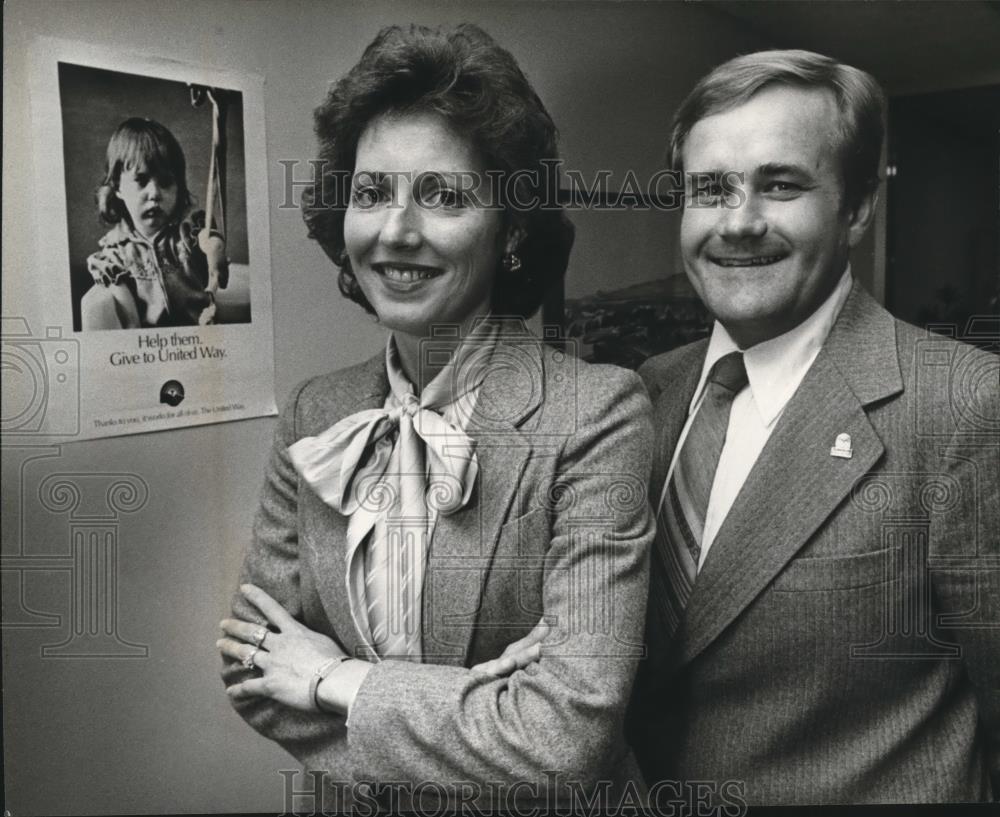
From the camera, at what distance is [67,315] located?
132cm

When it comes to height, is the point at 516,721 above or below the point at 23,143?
below

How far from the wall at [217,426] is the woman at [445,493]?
0.16ft

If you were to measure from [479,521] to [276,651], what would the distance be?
0.30 meters

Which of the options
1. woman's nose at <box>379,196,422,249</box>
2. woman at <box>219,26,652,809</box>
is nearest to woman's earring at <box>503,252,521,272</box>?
woman at <box>219,26,652,809</box>

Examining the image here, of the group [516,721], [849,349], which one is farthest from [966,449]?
[516,721]

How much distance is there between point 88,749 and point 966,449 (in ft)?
4.05

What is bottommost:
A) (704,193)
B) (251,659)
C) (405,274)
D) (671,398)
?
(251,659)

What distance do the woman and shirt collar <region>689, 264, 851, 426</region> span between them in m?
0.16

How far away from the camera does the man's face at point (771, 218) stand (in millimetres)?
1255

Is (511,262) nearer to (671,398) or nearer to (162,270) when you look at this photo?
(671,398)

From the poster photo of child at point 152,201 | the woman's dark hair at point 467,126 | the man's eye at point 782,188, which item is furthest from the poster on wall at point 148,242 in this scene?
the man's eye at point 782,188

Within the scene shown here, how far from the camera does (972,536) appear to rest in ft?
4.33

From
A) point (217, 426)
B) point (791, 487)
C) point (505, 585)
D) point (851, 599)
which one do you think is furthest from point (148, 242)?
point (851, 599)

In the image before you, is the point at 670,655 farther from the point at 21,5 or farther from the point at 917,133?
the point at 21,5
